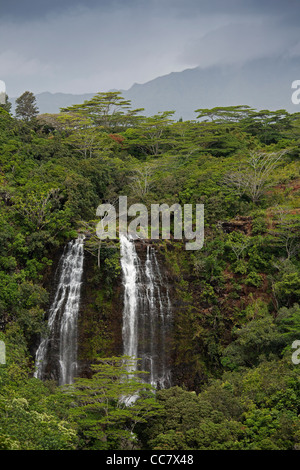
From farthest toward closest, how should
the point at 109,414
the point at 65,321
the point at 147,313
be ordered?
the point at 147,313 < the point at 65,321 < the point at 109,414

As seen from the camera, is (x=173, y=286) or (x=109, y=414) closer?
(x=109, y=414)

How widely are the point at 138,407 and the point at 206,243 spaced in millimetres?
14092

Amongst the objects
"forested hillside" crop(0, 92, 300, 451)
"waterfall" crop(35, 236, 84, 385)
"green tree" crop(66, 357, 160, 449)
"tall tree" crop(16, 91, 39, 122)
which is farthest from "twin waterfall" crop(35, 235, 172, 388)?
"tall tree" crop(16, 91, 39, 122)

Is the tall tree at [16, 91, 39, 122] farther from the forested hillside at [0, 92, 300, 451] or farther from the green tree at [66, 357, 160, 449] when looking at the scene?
the green tree at [66, 357, 160, 449]

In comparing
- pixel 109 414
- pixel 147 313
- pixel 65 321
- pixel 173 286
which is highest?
pixel 173 286

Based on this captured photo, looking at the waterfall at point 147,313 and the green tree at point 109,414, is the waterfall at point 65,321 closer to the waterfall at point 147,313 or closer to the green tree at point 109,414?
the waterfall at point 147,313

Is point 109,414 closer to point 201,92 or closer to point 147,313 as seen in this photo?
point 147,313

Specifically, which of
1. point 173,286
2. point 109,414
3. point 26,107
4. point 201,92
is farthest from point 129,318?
point 201,92

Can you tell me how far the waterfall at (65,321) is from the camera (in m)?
23.3

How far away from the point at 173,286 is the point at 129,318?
3.26m

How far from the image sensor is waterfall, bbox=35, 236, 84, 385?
Answer: 2330 cm

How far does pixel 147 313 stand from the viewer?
25438mm

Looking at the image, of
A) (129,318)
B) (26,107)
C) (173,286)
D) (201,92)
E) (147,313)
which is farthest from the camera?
(201,92)

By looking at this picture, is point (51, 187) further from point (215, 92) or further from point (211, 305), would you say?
point (215, 92)
